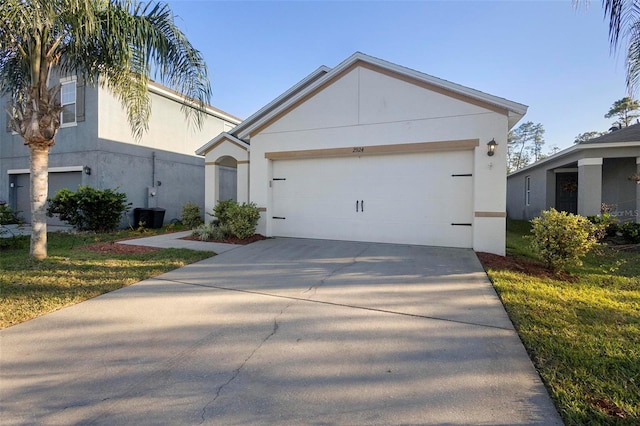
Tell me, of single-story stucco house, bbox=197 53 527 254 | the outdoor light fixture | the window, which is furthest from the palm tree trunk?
the outdoor light fixture

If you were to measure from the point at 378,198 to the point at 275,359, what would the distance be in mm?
6697

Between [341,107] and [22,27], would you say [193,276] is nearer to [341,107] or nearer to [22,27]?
[22,27]

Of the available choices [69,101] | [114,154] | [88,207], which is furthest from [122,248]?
[69,101]

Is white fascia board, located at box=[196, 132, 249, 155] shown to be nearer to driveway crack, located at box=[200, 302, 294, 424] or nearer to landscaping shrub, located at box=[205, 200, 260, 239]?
landscaping shrub, located at box=[205, 200, 260, 239]

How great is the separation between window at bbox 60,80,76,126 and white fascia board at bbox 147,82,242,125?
8.68 ft

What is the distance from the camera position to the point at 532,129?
151ft

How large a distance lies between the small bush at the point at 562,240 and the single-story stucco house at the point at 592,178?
13.9 ft

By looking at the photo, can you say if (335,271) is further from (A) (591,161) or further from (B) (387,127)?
(A) (591,161)

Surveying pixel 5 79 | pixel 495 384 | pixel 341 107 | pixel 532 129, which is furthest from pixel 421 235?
pixel 532 129

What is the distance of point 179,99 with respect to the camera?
574 inches

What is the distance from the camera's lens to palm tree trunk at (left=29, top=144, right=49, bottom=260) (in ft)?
21.7

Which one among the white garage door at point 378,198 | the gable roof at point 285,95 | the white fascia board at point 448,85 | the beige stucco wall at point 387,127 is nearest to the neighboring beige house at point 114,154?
the gable roof at point 285,95

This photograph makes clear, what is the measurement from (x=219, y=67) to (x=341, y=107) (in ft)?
11.1

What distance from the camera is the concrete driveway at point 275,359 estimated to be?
7.72 feet
